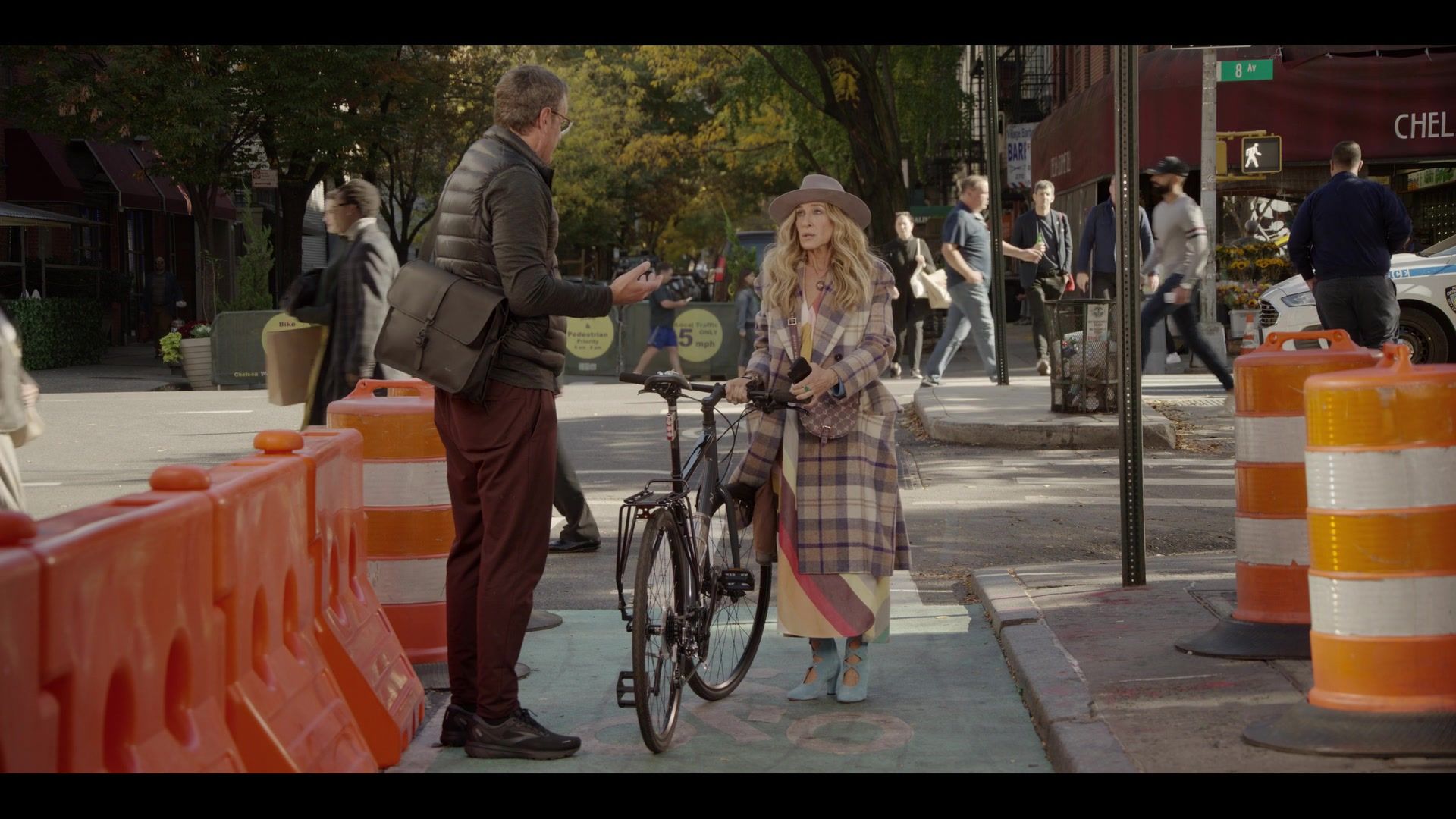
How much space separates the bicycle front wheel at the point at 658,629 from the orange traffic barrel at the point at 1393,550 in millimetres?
1790

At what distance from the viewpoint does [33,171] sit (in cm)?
3259

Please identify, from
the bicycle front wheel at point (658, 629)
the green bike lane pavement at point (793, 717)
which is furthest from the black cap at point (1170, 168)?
the bicycle front wheel at point (658, 629)


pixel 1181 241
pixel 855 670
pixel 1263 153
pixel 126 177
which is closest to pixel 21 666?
pixel 855 670

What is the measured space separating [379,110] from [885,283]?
28.7 meters

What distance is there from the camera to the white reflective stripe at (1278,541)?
222 inches

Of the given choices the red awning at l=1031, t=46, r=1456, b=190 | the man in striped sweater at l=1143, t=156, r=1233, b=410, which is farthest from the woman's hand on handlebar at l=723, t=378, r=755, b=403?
the red awning at l=1031, t=46, r=1456, b=190

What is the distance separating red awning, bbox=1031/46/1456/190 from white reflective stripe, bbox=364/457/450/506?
753 inches

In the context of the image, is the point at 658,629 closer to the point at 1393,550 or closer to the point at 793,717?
the point at 793,717

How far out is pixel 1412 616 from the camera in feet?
14.0

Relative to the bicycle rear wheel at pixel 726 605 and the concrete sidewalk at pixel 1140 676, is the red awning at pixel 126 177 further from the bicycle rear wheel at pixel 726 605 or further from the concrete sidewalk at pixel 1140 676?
the bicycle rear wheel at pixel 726 605

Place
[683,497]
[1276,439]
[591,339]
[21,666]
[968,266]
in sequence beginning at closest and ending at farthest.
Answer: [21,666]
[683,497]
[1276,439]
[968,266]
[591,339]

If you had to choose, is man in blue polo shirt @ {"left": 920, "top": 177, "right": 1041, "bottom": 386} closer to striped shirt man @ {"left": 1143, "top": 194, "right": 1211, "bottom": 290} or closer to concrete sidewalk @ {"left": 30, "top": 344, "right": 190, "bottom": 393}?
striped shirt man @ {"left": 1143, "top": 194, "right": 1211, "bottom": 290}

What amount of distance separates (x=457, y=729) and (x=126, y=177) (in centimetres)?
3375
